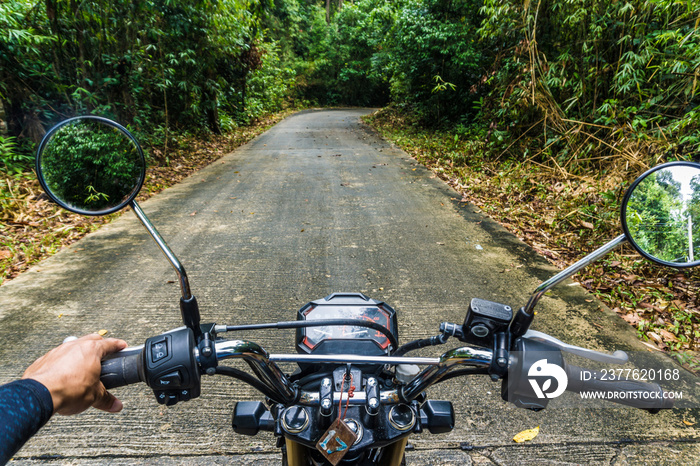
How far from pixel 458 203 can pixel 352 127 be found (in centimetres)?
1114

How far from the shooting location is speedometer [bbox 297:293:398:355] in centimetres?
125

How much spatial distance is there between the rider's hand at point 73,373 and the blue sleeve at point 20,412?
2 centimetres

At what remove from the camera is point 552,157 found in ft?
21.4

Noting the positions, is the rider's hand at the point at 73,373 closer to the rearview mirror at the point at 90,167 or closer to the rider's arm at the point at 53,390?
the rider's arm at the point at 53,390

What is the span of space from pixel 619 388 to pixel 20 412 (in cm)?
131

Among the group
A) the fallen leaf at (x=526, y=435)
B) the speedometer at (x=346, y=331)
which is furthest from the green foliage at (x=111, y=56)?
the fallen leaf at (x=526, y=435)

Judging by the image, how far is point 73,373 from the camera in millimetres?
866

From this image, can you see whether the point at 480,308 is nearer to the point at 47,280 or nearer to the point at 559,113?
the point at 47,280

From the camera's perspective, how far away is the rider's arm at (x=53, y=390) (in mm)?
732

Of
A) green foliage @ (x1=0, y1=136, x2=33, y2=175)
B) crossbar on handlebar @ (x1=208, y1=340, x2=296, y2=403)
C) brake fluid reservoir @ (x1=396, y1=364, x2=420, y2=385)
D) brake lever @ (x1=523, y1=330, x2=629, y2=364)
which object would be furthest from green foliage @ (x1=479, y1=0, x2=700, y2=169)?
green foliage @ (x1=0, y1=136, x2=33, y2=175)

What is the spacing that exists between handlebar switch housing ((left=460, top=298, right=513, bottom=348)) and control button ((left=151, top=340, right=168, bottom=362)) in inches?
29.9

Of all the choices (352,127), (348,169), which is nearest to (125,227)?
(348,169)

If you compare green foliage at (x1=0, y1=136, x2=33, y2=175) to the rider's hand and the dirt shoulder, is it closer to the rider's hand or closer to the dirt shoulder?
the rider's hand

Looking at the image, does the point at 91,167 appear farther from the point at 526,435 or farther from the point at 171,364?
the point at 526,435
